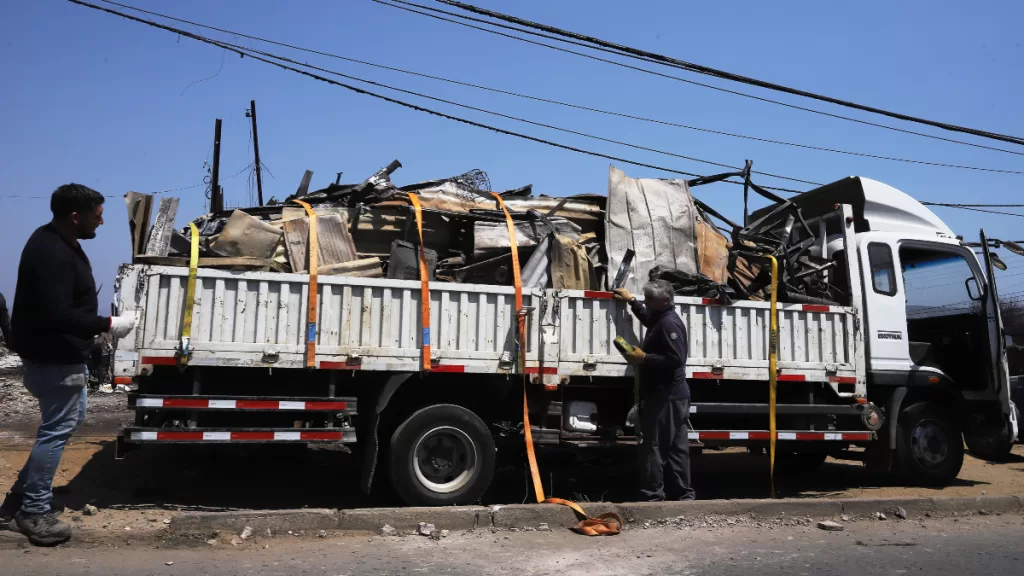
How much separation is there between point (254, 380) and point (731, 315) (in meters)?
4.21

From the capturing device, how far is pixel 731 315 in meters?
7.25

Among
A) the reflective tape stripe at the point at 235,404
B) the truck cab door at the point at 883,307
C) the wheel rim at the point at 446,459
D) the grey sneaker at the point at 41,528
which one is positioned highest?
the truck cab door at the point at 883,307

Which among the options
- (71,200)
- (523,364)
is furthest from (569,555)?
(71,200)

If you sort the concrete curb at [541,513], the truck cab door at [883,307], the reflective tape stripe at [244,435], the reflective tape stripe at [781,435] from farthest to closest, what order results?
1. the truck cab door at [883,307]
2. the reflective tape stripe at [781,435]
3. the reflective tape stripe at [244,435]
4. the concrete curb at [541,513]

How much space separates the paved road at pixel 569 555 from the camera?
181 inches

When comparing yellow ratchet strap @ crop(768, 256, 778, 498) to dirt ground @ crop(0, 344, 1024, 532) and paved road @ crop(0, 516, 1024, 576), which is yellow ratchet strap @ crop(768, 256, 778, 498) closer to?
dirt ground @ crop(0, 344, 1024, 532)

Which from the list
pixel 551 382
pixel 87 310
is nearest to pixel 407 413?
pixel 551 382

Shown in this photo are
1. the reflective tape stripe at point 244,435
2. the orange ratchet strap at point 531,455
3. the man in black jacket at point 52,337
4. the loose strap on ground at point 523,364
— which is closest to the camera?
the man in black jacket at point 52,337

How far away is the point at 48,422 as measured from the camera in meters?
4.85

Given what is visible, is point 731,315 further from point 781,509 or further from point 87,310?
point 87,310

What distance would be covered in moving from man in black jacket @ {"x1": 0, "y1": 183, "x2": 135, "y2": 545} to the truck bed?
2.31ft

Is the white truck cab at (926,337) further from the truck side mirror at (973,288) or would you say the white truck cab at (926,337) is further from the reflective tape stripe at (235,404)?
the reflective tape stripe at (235,404)

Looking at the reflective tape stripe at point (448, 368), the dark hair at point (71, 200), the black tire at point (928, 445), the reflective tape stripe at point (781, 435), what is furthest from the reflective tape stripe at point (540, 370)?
the black tire at point (928, 445)

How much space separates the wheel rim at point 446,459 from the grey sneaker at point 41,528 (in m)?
2.49
